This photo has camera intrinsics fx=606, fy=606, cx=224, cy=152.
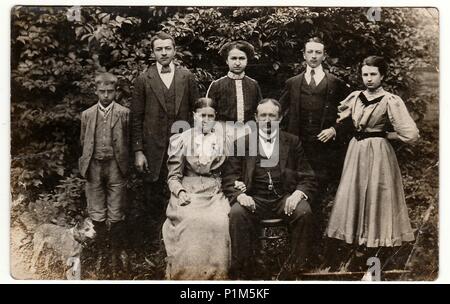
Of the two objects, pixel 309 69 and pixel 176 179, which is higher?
pixel 309 69

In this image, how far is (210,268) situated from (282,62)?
5.51 ft

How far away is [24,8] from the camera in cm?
464

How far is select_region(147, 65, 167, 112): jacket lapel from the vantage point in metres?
4.67

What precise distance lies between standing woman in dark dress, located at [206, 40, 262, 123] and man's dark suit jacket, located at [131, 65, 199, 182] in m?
0.18

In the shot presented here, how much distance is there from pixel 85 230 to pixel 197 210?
2.89 ft

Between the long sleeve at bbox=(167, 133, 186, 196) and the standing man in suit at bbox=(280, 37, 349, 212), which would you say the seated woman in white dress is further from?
the standing man in suit at bbox=(280, 37, 349, 212)

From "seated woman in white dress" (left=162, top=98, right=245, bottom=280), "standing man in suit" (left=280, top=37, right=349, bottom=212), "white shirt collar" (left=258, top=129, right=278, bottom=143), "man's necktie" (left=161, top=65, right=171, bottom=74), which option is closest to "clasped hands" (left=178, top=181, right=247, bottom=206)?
"seated woman in white dress" (left=162, top=98, right=245, bottom=280)

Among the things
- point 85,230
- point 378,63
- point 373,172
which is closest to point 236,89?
point 378,63

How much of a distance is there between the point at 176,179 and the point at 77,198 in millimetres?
777

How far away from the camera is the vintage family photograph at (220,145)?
15.2ft

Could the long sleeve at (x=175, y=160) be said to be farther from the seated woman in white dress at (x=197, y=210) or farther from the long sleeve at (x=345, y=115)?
the long sleeve at (x=345, y=115)
